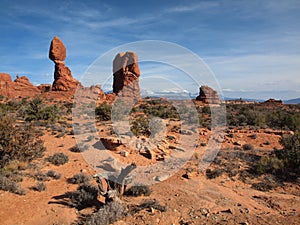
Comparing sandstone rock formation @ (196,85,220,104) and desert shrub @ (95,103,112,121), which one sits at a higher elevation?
sandstone rock formation @ (196,85,220,104)

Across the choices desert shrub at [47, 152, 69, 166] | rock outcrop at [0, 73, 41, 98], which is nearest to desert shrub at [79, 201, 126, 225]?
desert shrub at [47, 152, 69, 166]

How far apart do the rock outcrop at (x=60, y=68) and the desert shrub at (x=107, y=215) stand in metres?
38.7

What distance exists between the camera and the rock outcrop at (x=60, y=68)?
130 feet

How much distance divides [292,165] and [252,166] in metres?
1.35

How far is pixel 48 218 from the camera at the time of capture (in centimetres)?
453

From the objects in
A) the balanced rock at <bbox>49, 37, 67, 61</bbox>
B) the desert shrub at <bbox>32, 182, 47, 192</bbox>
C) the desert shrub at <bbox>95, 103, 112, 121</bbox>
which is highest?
the balanced rock at <bbox>49, 37, 67, 61</bbox>

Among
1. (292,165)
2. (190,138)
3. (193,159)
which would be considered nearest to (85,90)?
(190,138)

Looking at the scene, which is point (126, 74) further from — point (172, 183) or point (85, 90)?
point (172, 183)

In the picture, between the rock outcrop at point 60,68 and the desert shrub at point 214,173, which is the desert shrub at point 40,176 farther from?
the rock outcrop at point 60,68

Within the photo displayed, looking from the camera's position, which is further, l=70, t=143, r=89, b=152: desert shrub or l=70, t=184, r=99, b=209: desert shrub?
l=70, t=143, r=89, b=152: desert shrub

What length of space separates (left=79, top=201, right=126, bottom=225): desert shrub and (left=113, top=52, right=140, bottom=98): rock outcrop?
3128 centimetres

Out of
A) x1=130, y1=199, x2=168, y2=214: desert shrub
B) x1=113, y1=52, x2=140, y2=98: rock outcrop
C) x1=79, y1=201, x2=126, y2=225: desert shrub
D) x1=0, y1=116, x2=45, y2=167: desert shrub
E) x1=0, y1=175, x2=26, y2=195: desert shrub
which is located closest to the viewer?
x1=79, y1=201, x2=126, y2=225: desert shrub

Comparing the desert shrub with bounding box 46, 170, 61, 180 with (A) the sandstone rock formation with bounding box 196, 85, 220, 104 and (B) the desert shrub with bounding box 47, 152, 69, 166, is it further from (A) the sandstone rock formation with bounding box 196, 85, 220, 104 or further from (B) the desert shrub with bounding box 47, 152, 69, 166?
(A) the sandstone rock formation with bounding box 196, 85, 220, 104

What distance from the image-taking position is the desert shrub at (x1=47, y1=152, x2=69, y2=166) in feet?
26.1
